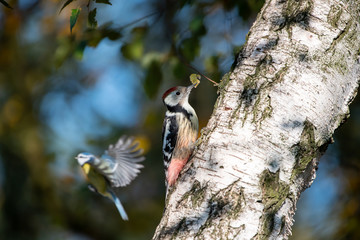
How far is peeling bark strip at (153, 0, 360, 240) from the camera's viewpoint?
2.10 meters

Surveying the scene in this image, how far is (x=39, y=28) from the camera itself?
842 centimetres

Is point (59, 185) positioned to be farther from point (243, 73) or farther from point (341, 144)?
point (243, 73)

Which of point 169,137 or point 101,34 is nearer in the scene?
point 101,34

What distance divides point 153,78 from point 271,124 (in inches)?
70.6

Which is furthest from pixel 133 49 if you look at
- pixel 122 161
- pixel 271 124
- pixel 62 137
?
pixel 62 137

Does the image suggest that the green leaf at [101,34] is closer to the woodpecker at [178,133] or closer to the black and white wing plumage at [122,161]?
the woodpecker at [178,133]

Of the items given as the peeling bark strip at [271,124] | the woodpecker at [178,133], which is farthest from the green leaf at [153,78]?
the peeling bark strip at [271,124]

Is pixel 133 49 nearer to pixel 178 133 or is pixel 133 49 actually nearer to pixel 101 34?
pixel 101 34

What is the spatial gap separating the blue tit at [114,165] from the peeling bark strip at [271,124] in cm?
211

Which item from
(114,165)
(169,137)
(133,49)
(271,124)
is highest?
(133,49)

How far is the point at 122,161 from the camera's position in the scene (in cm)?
454

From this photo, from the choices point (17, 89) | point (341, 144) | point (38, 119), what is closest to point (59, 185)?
point (38, 119)

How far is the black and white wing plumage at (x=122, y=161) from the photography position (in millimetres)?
4422

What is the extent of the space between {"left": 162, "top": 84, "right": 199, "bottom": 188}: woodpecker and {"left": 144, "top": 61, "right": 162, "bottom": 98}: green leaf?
0.40 metres
